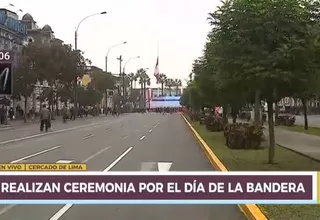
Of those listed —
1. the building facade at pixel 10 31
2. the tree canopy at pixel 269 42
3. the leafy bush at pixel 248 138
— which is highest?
the building facade at pixel 10 31

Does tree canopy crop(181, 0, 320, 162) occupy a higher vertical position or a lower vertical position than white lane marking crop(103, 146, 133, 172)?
higher

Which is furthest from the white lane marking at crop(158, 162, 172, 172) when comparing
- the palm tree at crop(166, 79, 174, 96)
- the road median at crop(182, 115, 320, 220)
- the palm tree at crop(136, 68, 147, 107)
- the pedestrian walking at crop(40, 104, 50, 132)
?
the palm tree at crop(166, 79, 174, 96)

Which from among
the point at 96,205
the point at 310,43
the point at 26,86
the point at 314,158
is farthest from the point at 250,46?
the point at 26,86

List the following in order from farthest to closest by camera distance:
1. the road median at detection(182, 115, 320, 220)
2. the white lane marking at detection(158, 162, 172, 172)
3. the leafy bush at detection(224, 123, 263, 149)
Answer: the leafy bush at detection(224, 123, 263, 149)
the white lane marking at detection(158, 162, 172, 172)
the road median at detection(182, 115, 320, 220)

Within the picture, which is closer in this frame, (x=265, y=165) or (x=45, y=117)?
(x=265, y=165)

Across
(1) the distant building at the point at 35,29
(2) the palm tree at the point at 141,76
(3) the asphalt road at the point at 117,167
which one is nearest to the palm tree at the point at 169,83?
(2) the palm tree at the point at 141,76

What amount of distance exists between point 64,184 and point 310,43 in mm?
7863

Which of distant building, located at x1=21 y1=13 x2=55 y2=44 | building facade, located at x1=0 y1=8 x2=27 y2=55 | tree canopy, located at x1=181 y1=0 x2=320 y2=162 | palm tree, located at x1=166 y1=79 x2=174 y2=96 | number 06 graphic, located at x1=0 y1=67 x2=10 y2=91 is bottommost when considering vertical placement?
number 06 graphic, located at x1=0 y1=67 x2=10 y2=91

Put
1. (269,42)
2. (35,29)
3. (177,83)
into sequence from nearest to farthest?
(269,42), (35,29), (177,83)

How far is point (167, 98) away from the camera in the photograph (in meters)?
155

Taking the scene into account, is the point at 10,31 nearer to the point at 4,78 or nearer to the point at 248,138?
the point at 248,138

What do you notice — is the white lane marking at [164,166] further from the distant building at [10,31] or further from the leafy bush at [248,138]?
the distant building at [10,31]

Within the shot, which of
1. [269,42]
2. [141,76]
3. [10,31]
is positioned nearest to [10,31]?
[10,31]

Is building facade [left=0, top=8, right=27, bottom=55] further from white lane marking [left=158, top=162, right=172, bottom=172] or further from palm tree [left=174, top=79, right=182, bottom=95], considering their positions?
palm tree [left=174, top=79, right=182, bottom=95]
